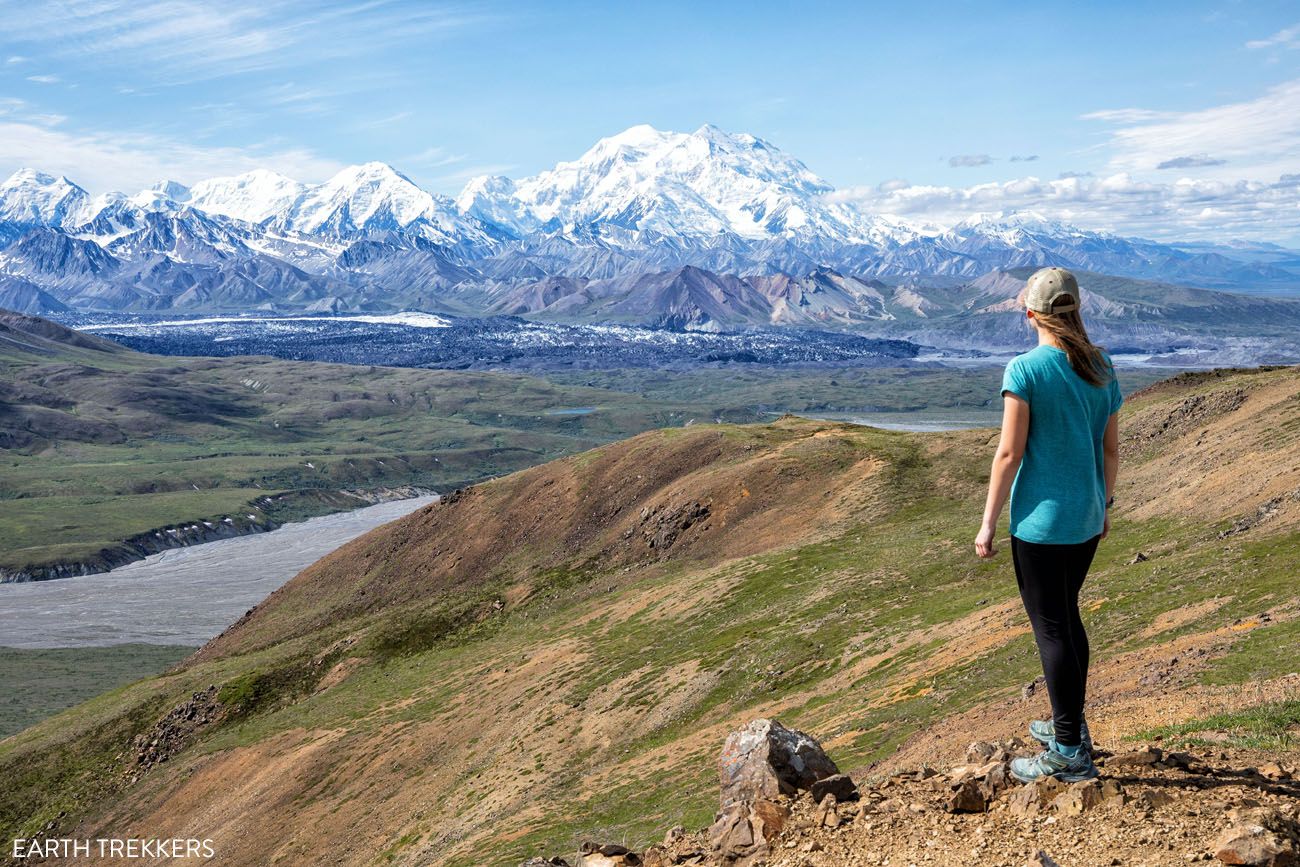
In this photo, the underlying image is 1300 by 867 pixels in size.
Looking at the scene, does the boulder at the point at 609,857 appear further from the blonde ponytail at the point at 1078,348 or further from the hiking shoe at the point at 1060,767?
the blonde ponytail at the point at 1078,348

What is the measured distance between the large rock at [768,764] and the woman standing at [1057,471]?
19.1 ft

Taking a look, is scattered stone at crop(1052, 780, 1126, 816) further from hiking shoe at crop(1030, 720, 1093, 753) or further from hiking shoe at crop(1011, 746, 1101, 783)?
hiking shoe at crop(1030, 720, 1093, 753)

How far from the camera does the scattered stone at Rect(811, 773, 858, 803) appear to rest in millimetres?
14398

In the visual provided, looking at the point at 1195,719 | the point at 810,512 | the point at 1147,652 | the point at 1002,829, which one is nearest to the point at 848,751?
the point at 1147,652

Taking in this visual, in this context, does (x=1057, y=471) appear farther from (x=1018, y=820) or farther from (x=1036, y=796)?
(x=1018, y=820)

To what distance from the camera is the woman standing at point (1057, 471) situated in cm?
1132

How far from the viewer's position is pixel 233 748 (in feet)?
225

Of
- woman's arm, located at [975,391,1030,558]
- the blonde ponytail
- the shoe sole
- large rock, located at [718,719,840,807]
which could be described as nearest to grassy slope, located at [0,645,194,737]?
large rock, located at [718,719,840,807]

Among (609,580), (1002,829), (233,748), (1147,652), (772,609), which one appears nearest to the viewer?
(1002,829)

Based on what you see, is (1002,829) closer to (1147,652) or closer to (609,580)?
(1147,652)

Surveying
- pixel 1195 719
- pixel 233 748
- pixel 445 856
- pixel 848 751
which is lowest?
pixel 233 748

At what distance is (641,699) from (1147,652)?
24.3 m

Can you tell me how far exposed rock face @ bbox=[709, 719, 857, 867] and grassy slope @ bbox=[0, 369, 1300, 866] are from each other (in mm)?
8109

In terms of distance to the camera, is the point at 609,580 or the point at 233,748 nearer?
the point at 233,748
